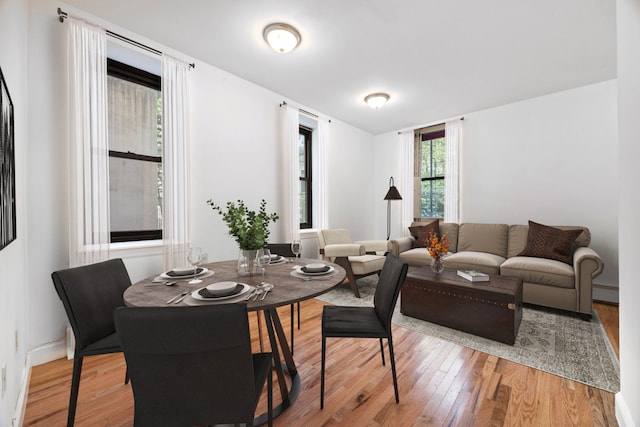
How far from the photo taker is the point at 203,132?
2.97 metres

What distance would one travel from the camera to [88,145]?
2.13m

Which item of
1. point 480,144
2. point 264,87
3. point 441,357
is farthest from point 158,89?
point 480,144

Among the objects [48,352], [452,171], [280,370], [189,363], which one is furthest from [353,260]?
[48,352]

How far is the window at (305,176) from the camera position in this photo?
4.52m

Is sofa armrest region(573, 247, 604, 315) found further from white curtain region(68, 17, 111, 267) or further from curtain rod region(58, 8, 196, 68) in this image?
curtain rod region(58, 8, 196, 68)

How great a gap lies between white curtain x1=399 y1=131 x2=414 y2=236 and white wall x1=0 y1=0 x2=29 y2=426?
4926mm

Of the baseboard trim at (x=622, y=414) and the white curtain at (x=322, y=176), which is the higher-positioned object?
the white curtain at (x=322, y=176)

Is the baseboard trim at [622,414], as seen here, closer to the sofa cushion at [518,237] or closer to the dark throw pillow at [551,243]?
the dark throw pillow at [551,243]

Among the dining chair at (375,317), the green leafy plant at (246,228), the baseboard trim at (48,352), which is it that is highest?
the green leafy plant at (246,228)

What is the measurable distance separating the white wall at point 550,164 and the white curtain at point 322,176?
7.60 ft

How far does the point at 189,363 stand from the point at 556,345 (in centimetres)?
280

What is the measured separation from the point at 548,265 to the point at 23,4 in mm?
5116

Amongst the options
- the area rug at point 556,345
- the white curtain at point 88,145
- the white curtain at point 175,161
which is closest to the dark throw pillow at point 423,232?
the area rug at point 556,345

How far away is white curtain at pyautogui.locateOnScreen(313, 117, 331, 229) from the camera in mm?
4387
